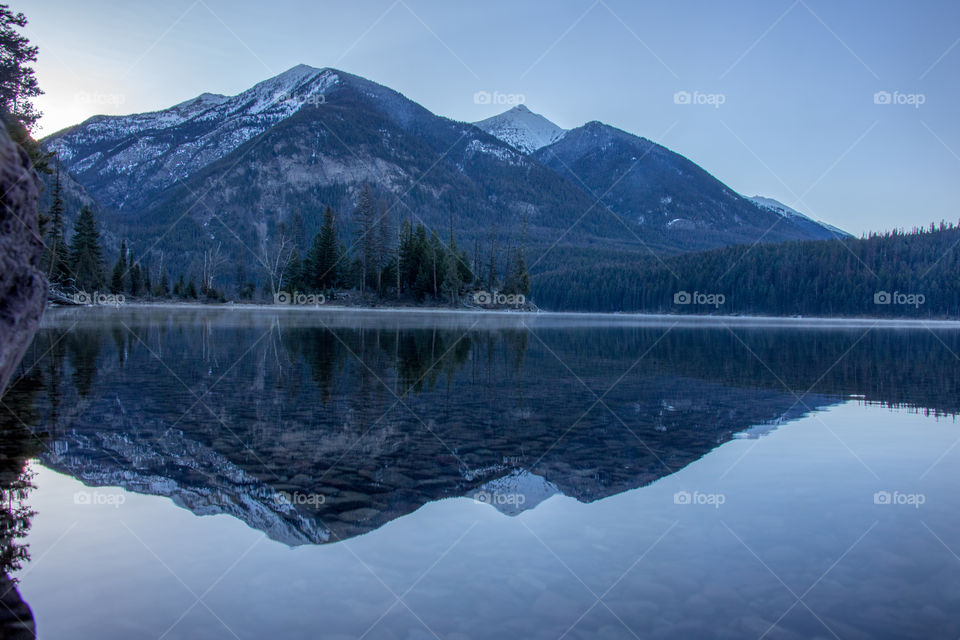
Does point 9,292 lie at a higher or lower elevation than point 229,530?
higher

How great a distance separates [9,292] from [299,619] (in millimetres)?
4169

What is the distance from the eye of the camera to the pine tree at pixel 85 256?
7862 centimetres

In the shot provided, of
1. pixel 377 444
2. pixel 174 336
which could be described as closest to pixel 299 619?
pixel 377 444

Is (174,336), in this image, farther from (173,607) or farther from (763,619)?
(763,619)

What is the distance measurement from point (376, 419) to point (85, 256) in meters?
83.0

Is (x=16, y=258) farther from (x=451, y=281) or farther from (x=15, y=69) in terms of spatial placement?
(x=451, y=281)

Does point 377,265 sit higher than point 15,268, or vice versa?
point 377,265

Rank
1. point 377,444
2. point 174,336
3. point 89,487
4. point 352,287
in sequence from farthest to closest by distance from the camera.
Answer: point 352,287 → point 174,336 → point 377,444 → point 89,487

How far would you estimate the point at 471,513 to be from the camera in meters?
6.90

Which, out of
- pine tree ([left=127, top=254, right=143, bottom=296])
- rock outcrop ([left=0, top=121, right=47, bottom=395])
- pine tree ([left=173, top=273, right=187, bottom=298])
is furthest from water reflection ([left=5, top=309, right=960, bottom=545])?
pine tree ([left=173, top=273, right=187, bottom=298])

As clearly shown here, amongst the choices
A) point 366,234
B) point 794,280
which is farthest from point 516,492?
point 794,280

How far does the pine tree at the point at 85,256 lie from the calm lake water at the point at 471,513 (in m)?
74.8

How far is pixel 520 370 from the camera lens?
20.2 meters

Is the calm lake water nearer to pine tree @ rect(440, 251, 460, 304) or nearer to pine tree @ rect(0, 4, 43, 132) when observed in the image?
pine tree @ rect(0, 4, 43, 132)
